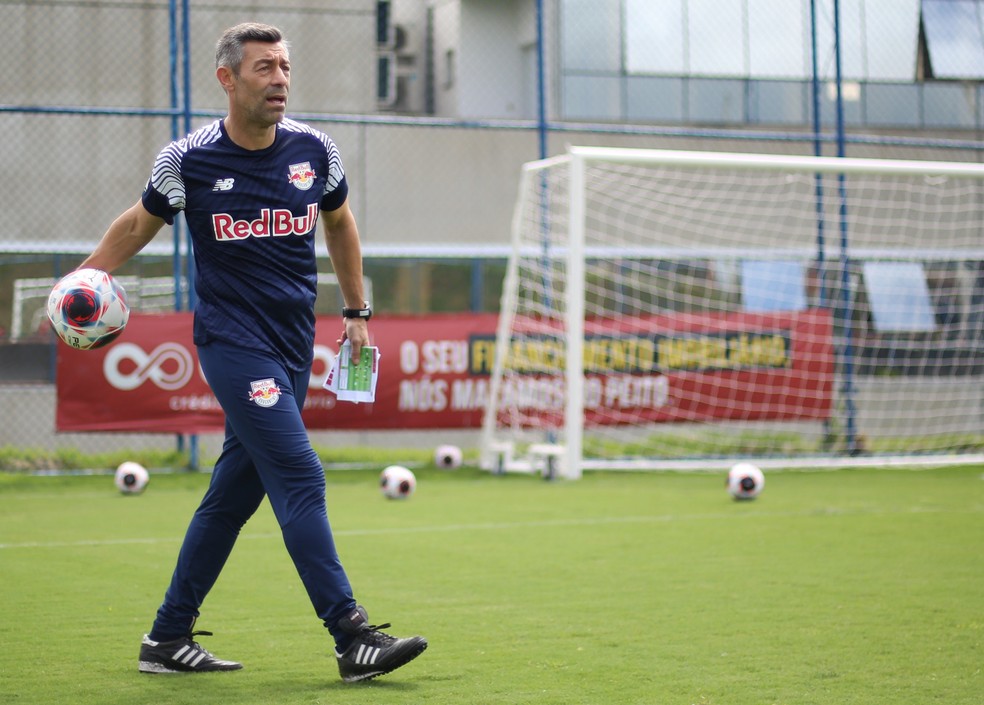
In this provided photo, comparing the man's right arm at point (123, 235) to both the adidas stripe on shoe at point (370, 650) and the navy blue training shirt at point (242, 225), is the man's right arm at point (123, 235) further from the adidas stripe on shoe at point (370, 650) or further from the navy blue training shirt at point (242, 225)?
the adidas stripe on shoe at point (370, 650)

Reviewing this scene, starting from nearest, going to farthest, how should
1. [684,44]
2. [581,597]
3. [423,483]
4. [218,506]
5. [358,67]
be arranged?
[218,506] < [581,597] < [423,483] < [358,67] < [684,44]

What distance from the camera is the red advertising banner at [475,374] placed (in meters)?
11.2

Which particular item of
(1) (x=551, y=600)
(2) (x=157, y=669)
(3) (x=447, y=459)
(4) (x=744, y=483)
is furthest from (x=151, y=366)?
(2) (x=157, y=669)

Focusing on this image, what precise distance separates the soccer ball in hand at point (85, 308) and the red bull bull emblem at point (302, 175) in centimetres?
65

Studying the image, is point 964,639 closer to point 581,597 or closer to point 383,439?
point 581,597

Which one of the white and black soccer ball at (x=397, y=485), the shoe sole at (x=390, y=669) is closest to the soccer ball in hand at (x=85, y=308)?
the shoe sole at (x=390, y=669)

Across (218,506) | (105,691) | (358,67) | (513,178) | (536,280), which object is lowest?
(105,691)

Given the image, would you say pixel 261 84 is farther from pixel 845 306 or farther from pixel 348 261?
pixel 845 306

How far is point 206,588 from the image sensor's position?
439 cm

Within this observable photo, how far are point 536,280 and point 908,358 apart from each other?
4399mm

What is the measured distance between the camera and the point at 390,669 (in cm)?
406

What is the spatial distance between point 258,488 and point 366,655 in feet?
2.38

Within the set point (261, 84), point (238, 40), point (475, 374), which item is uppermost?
point (238, 40)

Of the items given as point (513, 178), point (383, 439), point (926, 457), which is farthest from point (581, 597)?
point (513, 178)
